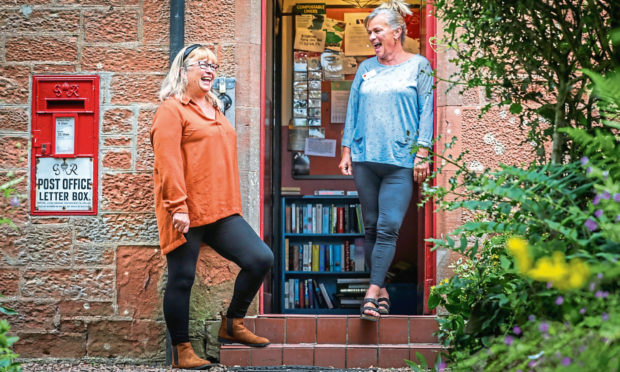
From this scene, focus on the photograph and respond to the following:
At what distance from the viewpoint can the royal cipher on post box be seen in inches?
228

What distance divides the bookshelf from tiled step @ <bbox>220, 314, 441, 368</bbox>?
185cm

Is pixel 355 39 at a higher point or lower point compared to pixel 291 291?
higher

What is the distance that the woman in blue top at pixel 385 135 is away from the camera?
18.0 feet

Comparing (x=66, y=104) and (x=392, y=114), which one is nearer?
(x=392, y=114)

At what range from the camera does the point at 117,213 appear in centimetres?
576

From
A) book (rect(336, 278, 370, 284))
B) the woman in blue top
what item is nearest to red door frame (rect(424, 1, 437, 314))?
the woman in blue top

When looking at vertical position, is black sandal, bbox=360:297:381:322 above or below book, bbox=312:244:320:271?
below

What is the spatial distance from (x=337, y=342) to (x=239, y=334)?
636mm

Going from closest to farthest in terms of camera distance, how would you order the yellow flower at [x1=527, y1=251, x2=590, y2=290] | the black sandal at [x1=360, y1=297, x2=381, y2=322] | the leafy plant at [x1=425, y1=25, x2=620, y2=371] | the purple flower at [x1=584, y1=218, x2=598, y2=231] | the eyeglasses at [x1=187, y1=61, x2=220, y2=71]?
1. the yellow flower at [x1=527, y1=251, x2=590, y2=290]
2. the leafy plant at [x1=425, y1=25, x2=620, y2=371]
3. the purple flower at [x1=584, y1=218, x2=598, y2=231]
4. the eyeglasses at [x1=187, y1=61, x2=220, y2=71]
5. the black sandal at [x1=360, y1=297, x2=381, y2=322]

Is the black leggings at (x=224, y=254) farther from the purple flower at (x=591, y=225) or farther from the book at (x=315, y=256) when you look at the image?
the purple flower at (x=591, y=225)

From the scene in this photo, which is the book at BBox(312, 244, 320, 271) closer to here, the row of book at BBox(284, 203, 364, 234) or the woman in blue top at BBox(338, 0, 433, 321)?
the row of book at BBox(284, 203, 364, 234)

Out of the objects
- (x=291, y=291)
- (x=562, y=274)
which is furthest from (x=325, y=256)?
(x=562, y=274)

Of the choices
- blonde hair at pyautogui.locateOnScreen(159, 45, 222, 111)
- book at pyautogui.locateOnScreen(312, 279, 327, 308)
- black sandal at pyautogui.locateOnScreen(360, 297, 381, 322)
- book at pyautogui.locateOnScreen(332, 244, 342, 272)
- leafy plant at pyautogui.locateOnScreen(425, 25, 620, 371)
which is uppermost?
blonde hair at pyautogui.locateOnScreen(159, 45, 222, 111)

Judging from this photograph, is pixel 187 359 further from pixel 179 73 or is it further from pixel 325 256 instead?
pixel 325 256
